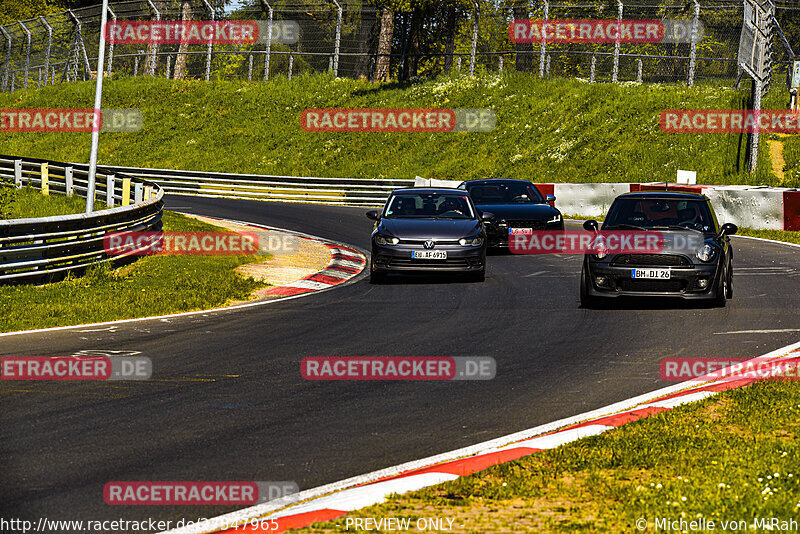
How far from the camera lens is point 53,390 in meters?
8.66

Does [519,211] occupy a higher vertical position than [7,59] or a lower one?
lower

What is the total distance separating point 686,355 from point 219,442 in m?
5.30

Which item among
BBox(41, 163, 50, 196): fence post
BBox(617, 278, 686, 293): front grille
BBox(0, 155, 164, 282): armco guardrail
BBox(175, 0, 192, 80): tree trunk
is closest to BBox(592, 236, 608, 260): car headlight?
BBox(617, 278, 686, 293): front grille

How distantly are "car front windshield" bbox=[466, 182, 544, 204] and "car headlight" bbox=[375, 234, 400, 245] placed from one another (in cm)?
525

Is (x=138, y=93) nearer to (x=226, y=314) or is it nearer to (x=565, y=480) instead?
(x=226, y=314)

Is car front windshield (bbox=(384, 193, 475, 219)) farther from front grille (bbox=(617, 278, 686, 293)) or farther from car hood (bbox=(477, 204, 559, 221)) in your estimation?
front grille (bbox=(617, 278, 686, 293))

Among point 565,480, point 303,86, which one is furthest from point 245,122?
point 565,480

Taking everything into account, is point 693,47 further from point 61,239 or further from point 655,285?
point 61,239

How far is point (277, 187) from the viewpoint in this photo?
37750 mm

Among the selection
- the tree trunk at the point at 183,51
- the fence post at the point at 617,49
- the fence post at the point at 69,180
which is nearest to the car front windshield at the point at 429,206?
the fence post at the point at 69,180

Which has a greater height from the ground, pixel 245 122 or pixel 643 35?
pixel 643 35

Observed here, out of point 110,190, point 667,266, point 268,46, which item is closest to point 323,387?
point 667,266

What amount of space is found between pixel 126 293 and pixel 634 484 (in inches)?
432

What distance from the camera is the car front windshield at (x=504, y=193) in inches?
846
